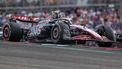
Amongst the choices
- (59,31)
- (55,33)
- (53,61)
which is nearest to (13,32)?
(55,33)

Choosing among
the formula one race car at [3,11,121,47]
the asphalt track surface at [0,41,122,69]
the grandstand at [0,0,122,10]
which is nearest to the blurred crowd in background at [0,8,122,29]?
the grandstand at [0,0,122,10]

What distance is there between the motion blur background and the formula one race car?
6704 mm

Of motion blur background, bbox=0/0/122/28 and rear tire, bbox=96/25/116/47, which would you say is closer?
rear tire, bbox=96/25/116/47

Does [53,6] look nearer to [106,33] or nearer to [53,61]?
[106,33]

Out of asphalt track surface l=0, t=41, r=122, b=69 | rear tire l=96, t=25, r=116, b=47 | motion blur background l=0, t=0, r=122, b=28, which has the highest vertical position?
motion blur background l=0, t=0, r=122, b=28

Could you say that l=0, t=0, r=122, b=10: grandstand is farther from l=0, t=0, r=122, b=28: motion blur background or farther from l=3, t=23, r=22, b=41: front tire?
l=3, t=23, r=22, b=41: front tire

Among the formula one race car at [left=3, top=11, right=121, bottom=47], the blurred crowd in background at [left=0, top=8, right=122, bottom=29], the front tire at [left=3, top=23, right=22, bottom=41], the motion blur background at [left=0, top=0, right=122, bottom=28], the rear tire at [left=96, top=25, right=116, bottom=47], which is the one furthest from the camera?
the motion blur background at [left=0, top=0, right=122, bottom=28]

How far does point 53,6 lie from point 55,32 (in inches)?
459

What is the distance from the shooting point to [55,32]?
16.9m

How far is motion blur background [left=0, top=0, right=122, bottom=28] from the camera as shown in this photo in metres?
25.0

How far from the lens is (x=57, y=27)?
659 inches

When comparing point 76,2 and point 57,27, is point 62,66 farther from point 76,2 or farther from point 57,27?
point 76,2

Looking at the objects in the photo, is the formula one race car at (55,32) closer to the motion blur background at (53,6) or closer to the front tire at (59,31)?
the front tire at (59,31)

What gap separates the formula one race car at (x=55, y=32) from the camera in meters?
16.6
